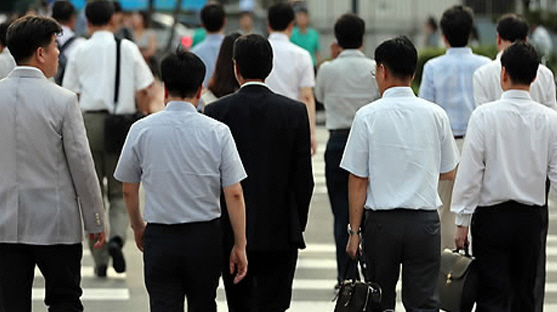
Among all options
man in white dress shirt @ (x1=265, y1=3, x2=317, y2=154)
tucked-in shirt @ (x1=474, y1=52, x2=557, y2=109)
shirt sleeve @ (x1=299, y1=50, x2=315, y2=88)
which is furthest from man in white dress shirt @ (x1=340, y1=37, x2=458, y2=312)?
shirt sleeve @ (x1=299, y1=50, x2=315, y2=88)

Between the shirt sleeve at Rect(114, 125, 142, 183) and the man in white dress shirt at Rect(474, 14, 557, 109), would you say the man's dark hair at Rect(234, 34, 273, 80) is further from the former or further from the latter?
the man in white dress shirt at Rect(474, 14, 557, 109)

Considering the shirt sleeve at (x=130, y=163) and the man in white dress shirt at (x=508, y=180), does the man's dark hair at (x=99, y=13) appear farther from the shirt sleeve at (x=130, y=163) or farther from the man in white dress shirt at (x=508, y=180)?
the shirt sleeve at (x=130, y=163)

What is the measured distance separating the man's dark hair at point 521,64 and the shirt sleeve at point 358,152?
1.08 metres

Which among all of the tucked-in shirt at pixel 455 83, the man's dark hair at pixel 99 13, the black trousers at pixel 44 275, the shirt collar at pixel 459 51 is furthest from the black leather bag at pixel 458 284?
the man's dark hair at pixel 99 13

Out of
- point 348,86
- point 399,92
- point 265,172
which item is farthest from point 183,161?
point 348,86

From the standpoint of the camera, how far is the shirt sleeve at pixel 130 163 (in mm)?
6785

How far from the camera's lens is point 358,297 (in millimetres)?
7012

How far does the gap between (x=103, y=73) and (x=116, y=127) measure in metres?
0.44

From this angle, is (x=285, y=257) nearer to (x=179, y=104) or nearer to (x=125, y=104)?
(x=179, y=104)

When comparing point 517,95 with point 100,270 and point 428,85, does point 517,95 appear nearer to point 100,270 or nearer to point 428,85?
point 428,85

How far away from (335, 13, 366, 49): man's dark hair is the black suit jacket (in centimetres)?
287

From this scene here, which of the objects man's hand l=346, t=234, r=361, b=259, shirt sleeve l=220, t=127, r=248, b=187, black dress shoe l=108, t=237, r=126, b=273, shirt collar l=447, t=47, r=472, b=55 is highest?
shirt sleeve l=220, t=127, r=248, b=187

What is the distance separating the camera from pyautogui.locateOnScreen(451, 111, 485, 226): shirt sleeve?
25.2 ft

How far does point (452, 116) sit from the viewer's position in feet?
33.2
